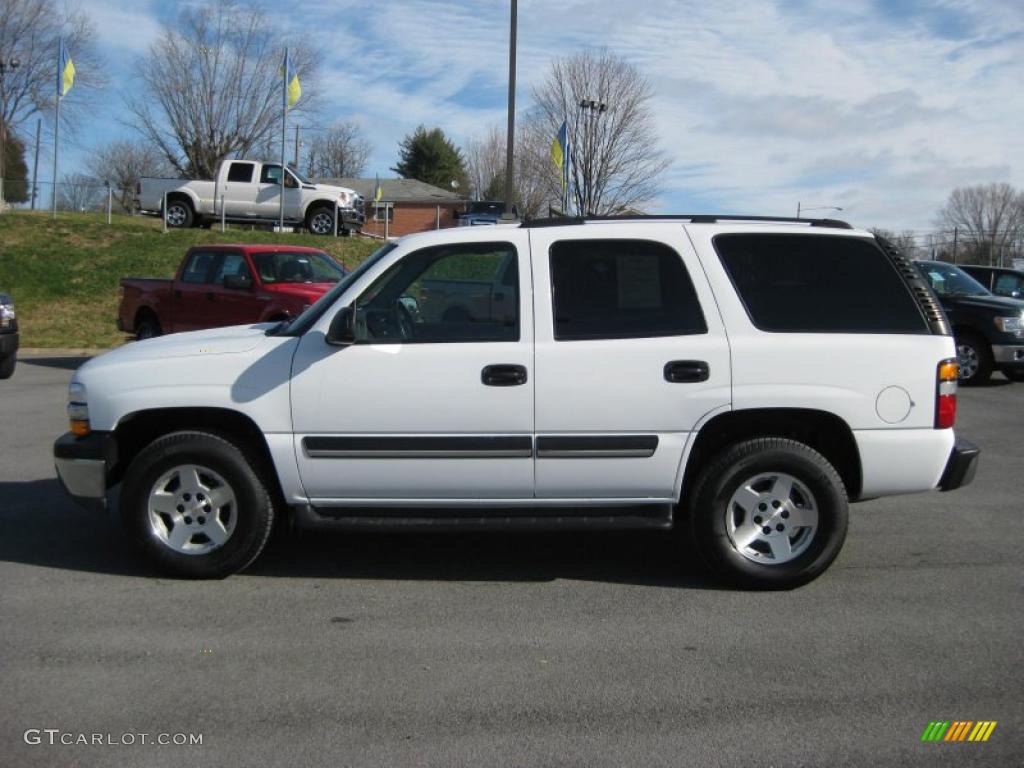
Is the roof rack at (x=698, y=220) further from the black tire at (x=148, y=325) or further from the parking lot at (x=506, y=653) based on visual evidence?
the black tire at (x=148, y=325)

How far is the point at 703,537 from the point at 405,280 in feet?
6.79

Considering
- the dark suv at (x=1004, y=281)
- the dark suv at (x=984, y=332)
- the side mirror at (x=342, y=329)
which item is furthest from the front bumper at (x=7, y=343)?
the dark suv at (x=1004, y=281)

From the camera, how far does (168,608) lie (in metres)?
5.02

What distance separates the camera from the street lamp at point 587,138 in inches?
1230

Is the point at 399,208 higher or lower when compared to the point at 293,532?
higher

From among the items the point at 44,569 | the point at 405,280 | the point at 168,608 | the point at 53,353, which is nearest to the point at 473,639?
the point at 168,608

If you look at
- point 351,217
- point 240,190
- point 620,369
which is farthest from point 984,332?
point 240,190

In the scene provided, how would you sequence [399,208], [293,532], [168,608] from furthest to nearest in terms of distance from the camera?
[399,208] < [293,532] < [168,608]

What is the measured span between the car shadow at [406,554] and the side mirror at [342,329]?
1065 mm

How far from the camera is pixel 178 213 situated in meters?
27.1

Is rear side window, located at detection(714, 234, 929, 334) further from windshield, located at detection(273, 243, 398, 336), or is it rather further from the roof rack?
windshield, located at detection(273, 243, 398, 336)

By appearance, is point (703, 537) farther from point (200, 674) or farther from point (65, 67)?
point (65, 67)

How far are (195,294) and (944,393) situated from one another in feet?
37.8

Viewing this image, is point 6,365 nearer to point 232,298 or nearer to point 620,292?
point 232,298
